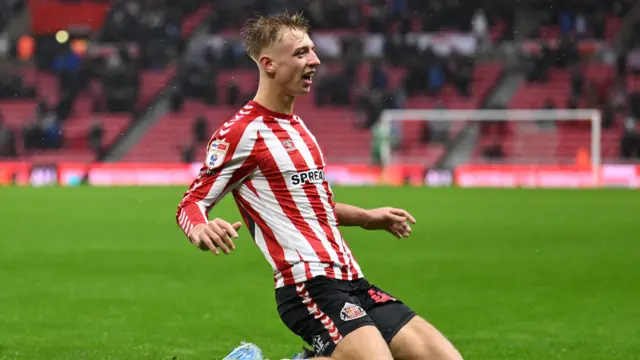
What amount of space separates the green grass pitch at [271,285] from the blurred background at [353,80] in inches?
462

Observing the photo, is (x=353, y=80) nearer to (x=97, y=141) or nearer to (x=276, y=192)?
(x=97, y=141)

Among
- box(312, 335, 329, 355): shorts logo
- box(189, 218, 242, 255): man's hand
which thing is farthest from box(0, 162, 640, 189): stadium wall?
box(189, 218, 242, 255): man's hand

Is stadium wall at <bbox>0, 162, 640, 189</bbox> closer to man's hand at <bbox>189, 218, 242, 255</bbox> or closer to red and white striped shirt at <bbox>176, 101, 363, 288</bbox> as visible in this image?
red and white striped shirt at <bbox>176, 101, 363, 288</bbox>

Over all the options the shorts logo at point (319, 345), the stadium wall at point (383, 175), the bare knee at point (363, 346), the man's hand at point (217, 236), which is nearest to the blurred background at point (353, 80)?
the stadium wall at point (383, 175)

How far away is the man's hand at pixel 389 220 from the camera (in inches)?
208

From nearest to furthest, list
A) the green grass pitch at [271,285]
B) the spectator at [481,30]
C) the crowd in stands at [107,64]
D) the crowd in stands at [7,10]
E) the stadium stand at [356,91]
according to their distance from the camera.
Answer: the green grass pitch at [271,285] < the stadium stand at [356,91] < the spectator at [481,30] < the crowd in stands at [107,64] < the crowd in stands at [7,10]

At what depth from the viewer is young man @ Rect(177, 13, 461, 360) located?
459cm

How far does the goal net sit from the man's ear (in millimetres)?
23214

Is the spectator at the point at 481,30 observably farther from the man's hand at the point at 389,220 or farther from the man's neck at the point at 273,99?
the man's neck at the point at 273,99

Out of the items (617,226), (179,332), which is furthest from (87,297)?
(617,226)

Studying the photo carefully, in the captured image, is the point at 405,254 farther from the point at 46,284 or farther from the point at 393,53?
the point at 393,53

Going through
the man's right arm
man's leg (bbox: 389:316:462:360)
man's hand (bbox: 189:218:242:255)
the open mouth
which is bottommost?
man's leg (bbox: 389:316:462:360)

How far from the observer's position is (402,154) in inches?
1215

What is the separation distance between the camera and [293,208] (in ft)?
15.4
